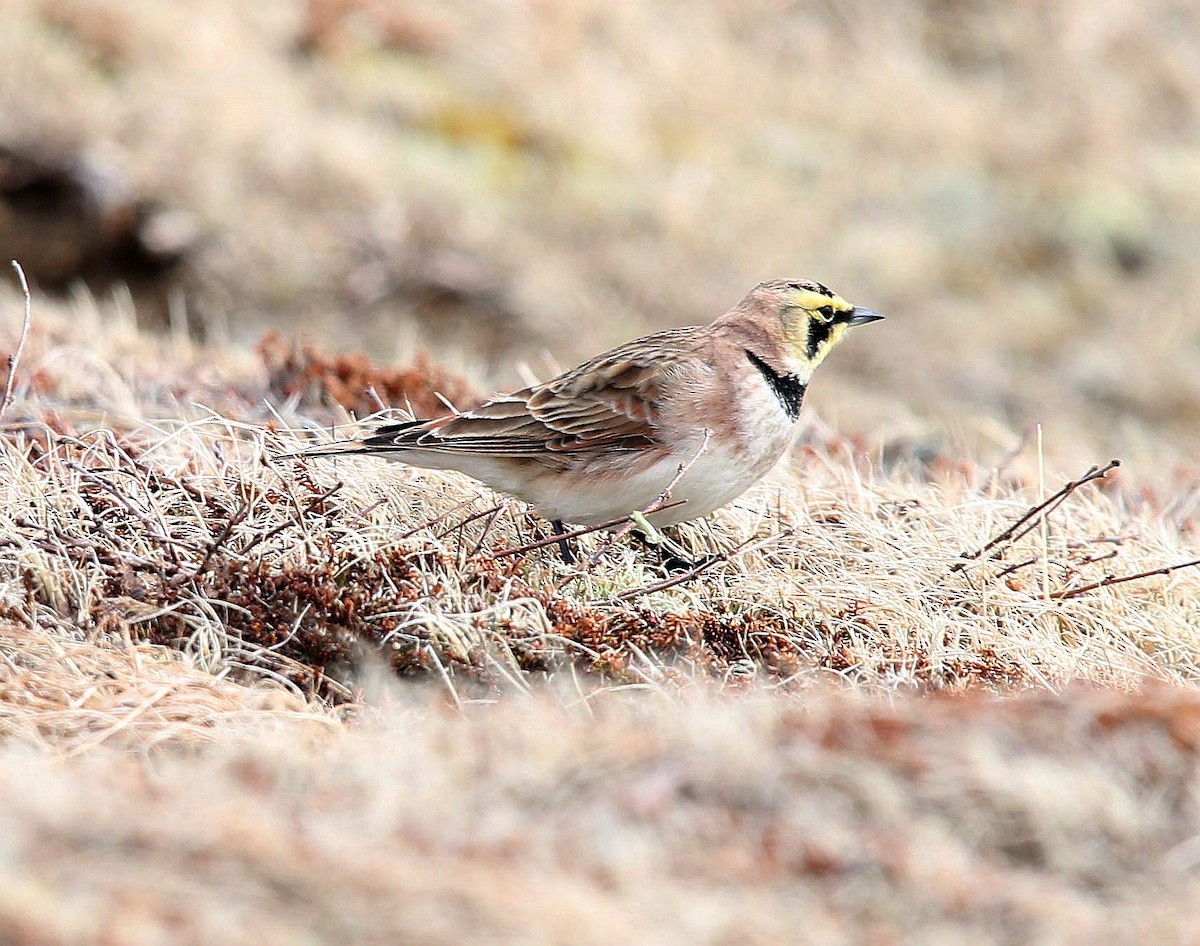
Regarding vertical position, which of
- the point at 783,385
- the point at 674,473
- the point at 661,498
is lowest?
the point at 661,498

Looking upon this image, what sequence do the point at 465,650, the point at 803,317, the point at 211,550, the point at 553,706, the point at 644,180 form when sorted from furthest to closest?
the point at 644,180, the point at 803,317, the point at 211,550, the point at 465,650, the point at 553,706

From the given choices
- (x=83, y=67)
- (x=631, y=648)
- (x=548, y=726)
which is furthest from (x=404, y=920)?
(x=83, y=67)

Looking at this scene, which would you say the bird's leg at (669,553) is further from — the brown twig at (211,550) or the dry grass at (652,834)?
the dry grass at (652,834)

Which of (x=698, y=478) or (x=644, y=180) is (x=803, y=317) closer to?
(x=698, y=478)

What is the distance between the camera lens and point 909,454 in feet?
26.9

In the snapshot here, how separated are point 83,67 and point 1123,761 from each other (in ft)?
39.3

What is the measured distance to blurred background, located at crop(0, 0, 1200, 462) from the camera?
1279 centimetres

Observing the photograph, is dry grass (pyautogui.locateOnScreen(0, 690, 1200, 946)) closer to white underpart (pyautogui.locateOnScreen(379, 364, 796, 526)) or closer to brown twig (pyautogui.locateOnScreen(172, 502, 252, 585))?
brown twig (pyautogui.locateOnScreen(172, 502, 252, 585))

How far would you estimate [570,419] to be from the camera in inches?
224

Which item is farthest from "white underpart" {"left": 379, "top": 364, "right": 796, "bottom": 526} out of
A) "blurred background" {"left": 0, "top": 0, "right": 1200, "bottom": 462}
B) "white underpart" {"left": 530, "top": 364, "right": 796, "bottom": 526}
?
"blurred background" {"left": 0, "top": 0, "right": 1200, "bottom": 462}

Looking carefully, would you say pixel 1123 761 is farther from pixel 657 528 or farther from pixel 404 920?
pixel 657 528

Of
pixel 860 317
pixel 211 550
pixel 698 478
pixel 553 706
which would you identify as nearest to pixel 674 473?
pixel 698 478

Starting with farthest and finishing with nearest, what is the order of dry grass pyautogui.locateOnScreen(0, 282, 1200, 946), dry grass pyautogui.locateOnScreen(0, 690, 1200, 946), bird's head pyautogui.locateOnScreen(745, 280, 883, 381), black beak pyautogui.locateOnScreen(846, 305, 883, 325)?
1. black beak pyautogui.locateOnScreen(846, 305, 883, 325)
2. bird's head pyautogui.locateOnScreen(745, 280, 883, 381)
3. dry grass pyautogui.locateOnScreen(0, 282, 1200, 946)
4. dry grass pyautogui.locateOnScreen(0, 690, 1200, 946)

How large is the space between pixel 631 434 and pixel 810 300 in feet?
3.11
